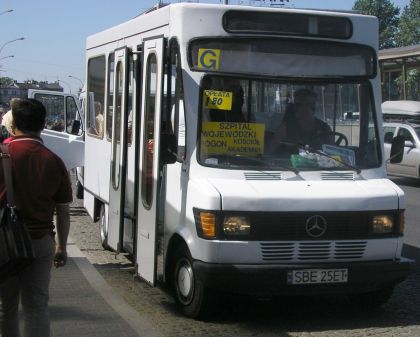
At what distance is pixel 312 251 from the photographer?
579cm

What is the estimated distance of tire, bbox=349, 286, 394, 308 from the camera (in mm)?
6473

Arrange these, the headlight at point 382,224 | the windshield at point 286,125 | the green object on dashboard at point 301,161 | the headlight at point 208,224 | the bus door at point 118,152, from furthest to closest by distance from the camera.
→ the bus door at point 118,152, the green object on dashboard at point 301,161, the windshield at point 286,125, the headlight at point 382,224, the headlight at point 208,224

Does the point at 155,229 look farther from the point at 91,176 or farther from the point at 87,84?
the point at 87,84

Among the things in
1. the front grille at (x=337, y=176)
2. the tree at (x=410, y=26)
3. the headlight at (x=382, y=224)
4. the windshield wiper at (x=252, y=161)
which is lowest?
the headlight at (x=382, y=224)

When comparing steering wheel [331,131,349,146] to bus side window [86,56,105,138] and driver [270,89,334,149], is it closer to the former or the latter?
Result: driver [270,89,334,149]

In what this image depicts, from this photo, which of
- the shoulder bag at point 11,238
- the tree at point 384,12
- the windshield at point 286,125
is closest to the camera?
the shoulder bag at point 11,238

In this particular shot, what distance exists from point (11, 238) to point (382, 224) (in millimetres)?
3309

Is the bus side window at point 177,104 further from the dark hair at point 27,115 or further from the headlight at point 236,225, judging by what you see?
the dark hair at point 27,115

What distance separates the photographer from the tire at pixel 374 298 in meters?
6.47

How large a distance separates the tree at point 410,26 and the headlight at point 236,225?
90132mm

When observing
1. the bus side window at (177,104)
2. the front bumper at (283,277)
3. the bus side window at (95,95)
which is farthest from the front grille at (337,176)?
the bus side window at (95,95)

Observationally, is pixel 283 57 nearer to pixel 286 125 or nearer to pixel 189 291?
pixel 286 125

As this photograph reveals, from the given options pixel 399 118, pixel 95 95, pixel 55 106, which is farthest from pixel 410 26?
pixel 95 95

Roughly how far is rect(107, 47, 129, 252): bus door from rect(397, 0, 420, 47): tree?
88.0 meters
